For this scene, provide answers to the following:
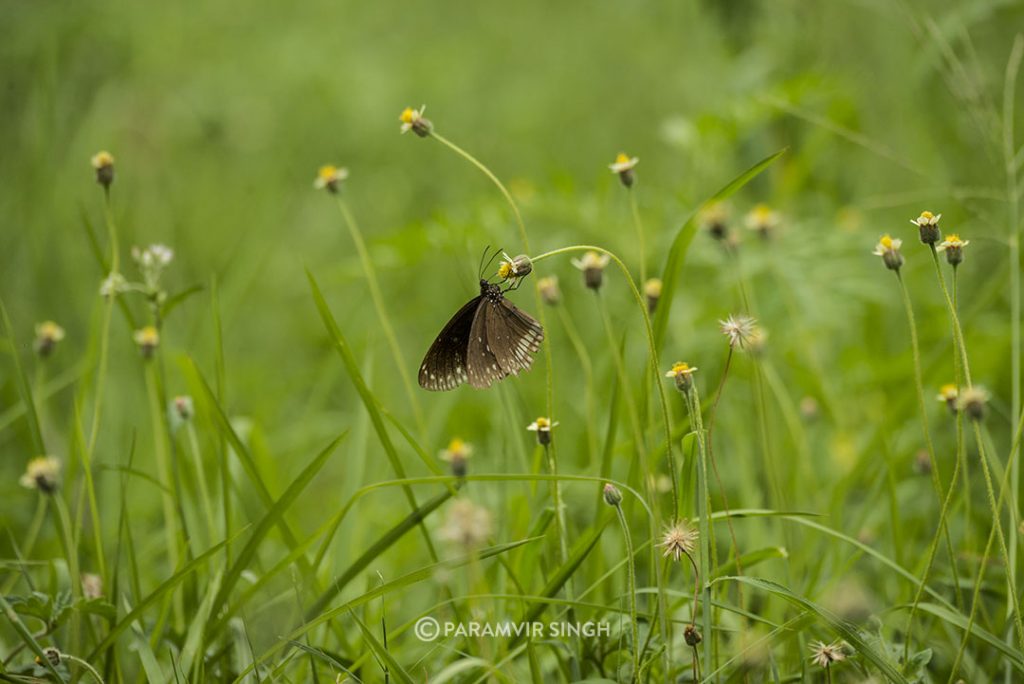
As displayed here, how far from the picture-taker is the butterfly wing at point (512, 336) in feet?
3.63

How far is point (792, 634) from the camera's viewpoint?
1189mm

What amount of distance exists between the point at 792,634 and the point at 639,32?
13.3 feet

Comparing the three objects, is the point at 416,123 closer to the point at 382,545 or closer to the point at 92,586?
the point at 382,545

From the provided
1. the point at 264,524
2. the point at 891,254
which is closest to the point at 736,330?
the point at 891,254

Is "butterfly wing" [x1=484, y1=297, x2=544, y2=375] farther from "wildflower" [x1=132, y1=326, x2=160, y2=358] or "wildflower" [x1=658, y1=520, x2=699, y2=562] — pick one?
"wildflower" [x1=132, y1=326, x2=160, y2=358]

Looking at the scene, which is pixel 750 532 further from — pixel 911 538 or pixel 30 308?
pixel 30 308

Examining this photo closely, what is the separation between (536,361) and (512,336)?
1139 mm

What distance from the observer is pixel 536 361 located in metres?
2.28

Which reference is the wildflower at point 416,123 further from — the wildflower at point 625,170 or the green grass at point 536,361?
the wildflower at point 625,170

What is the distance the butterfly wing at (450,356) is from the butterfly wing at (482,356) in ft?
0.05

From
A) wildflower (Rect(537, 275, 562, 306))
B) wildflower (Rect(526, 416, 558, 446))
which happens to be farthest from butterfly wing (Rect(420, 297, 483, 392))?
wildflower (Rect(537, 275, 562, 306))

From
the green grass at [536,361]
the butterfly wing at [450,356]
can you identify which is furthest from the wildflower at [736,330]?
the butterfly wing at [450,356]

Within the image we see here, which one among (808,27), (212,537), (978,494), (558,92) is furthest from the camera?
(558,92)

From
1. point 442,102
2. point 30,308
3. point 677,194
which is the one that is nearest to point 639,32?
point 442,102
